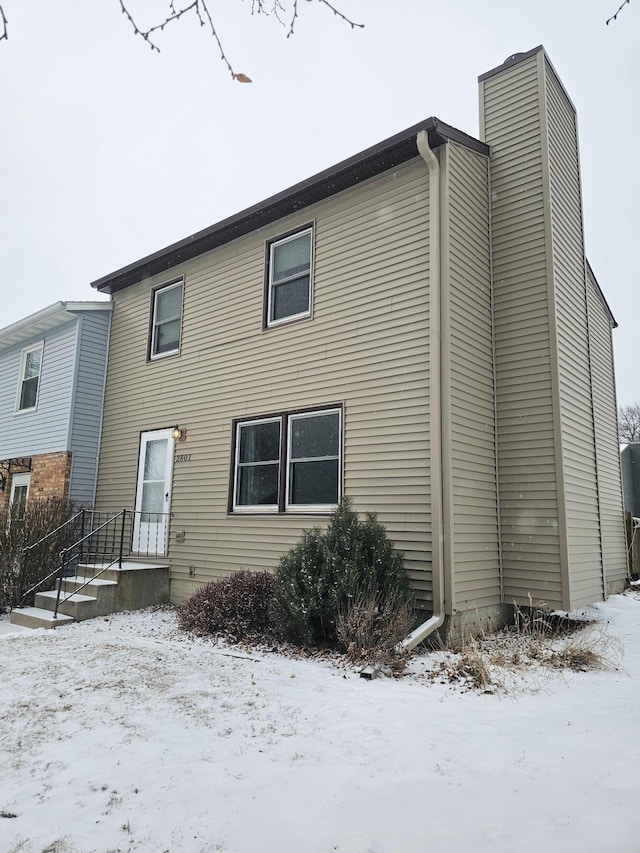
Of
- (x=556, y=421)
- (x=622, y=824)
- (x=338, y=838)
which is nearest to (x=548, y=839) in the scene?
(x=622, y=824)

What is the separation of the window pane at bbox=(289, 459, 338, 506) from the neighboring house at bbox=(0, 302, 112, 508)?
4877mm

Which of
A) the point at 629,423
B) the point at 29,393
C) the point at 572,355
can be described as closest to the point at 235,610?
the point at 572,355

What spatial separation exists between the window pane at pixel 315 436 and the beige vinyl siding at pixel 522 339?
2.09m

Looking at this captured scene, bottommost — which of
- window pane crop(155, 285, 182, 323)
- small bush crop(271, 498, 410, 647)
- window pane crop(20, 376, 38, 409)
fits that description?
small bush crop(271, 498, 410, 647)

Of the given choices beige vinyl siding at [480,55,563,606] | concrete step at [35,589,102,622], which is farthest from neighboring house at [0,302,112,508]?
beige vinyl siding at [480,55,563,606]

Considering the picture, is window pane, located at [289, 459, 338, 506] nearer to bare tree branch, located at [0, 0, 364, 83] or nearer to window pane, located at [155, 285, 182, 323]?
window pane, located at [155, 285, 182, 323]

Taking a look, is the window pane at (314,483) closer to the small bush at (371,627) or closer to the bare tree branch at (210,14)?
the small bush at (371,627)

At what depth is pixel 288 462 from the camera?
27.3 feet

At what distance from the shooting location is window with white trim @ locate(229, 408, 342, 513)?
7.91 meters

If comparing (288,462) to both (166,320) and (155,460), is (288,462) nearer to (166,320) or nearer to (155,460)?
(155,460)

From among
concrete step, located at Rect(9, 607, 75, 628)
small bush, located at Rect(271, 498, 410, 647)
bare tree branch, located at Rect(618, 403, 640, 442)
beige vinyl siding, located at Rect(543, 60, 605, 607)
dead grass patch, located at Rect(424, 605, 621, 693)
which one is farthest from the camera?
bare tree branch, located at Rect(618, 403, 640, 442)

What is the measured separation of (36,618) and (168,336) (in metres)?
5.17

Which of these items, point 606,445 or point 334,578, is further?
point 606,445

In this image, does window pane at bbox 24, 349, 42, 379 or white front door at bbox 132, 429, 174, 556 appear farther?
window pane at bbox 24, 349, 42, 379
